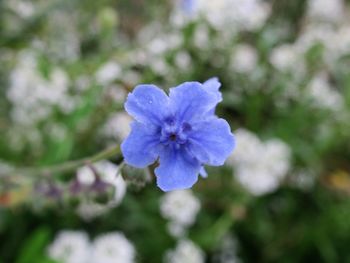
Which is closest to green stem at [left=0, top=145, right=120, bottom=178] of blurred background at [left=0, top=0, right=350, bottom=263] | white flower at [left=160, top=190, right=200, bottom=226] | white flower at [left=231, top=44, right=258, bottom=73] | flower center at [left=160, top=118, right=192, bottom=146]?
flower center at [left=160, top=118, right=192, bottom=146]

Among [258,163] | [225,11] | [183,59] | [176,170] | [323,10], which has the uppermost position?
[176,170]

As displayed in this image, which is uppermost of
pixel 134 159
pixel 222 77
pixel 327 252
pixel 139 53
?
pixel 134 159

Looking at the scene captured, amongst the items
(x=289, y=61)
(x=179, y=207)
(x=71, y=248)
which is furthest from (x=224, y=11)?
(x=71, y=248)

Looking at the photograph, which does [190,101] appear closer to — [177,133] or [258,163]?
[177,133]

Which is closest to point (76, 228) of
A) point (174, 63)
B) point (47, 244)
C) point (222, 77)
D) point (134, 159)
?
point (47, 244)

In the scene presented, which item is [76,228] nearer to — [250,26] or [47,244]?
[47,244]

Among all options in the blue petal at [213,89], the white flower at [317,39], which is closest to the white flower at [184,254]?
the white flower at [317,39]

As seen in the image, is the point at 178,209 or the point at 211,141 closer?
the point at 211,141
